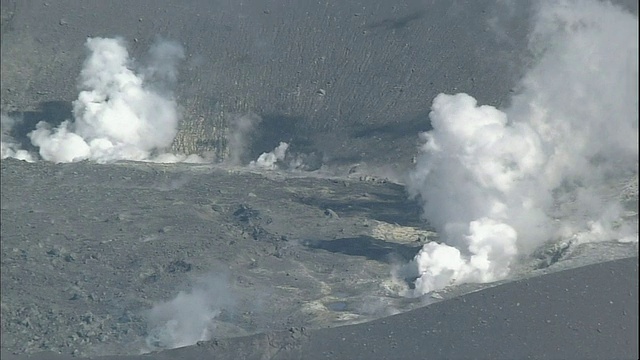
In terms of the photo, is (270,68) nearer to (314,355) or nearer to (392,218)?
(392,218)

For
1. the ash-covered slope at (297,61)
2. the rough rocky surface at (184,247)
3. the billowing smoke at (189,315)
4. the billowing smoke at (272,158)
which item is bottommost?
the billowing smoke at (189,315)

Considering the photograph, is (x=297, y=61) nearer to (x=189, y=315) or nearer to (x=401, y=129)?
(x=401, y=129)

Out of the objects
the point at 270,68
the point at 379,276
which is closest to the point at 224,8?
the point at 270,68

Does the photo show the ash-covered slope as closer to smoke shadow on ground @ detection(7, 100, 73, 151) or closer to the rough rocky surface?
smoke shadow on ground @ detection(7, 100, 73, 151)

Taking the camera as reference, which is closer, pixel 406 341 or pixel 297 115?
pixel 406 341

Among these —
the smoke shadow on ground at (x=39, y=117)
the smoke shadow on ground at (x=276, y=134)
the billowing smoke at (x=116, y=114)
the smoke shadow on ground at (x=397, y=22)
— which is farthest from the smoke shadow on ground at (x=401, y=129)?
the smoke shadow on ground at (x=39, y=117)

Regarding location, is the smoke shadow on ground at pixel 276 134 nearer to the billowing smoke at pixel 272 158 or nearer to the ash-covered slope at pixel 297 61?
the ash-covered slope at pixel 297 61
